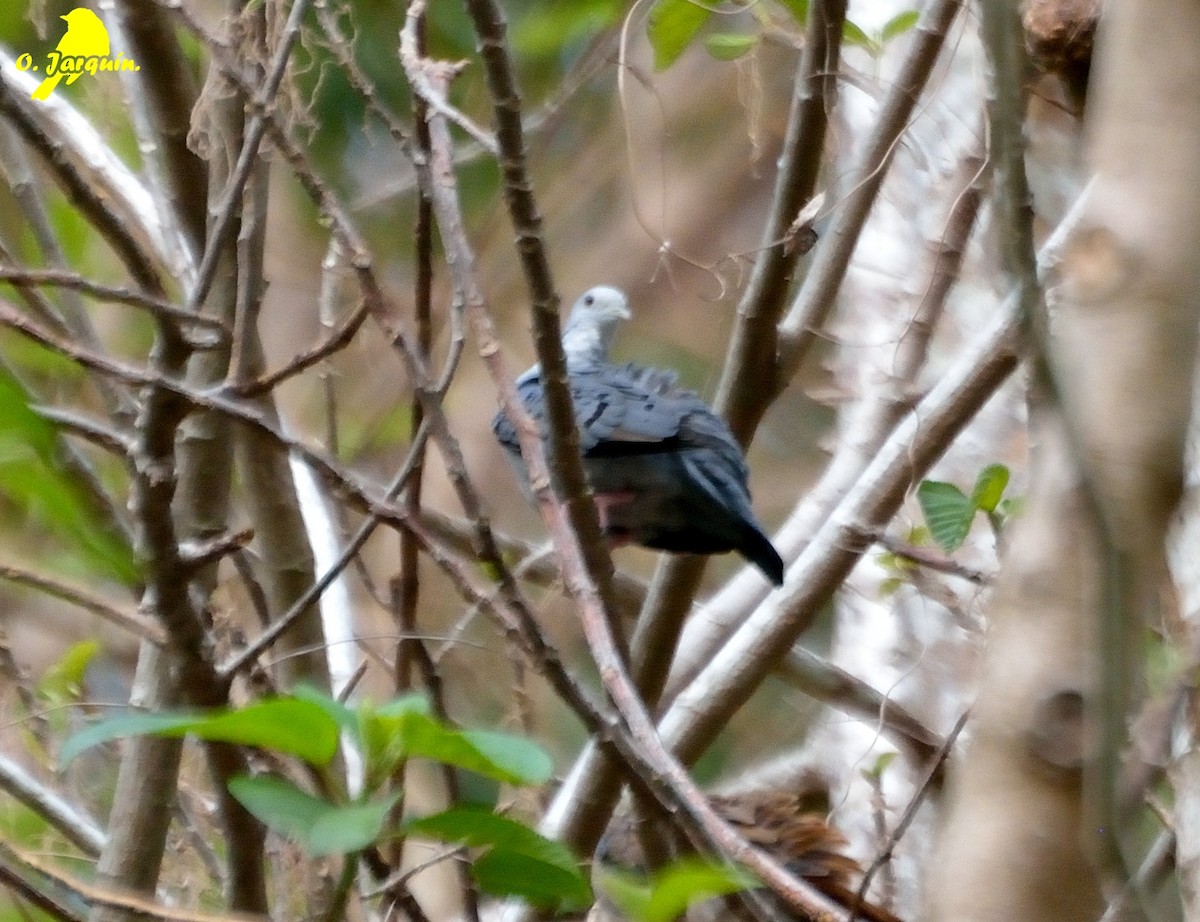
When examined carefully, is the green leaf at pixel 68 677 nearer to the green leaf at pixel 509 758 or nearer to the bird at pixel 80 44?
the bird at pixel 80 44

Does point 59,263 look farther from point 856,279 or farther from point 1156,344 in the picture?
point 856,279

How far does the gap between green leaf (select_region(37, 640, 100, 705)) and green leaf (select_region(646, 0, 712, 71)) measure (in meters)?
1.23

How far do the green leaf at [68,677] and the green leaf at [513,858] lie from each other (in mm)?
1401

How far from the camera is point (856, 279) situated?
145 inches

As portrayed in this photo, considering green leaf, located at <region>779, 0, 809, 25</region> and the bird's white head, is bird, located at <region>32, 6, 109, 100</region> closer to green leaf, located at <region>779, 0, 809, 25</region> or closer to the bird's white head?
green leaf, located at <region>779, 0, 809, 25</region>

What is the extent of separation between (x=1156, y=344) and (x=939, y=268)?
4.61 ft

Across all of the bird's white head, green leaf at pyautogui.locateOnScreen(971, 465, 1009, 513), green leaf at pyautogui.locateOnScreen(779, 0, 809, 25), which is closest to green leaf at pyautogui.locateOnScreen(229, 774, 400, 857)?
green leaf at pyautogui.locateOnScreen(971, 465, 1009, 513)

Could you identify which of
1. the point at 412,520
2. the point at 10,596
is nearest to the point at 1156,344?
the point at 412,520

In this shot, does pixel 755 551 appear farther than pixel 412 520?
Yes

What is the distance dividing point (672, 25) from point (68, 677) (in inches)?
52.8

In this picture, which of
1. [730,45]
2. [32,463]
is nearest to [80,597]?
[32,463]

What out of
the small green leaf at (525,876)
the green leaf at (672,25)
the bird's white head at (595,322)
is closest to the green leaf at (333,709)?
the small green leaf at (525,876)

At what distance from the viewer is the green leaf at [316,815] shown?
71 cm

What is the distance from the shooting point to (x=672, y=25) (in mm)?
1816
